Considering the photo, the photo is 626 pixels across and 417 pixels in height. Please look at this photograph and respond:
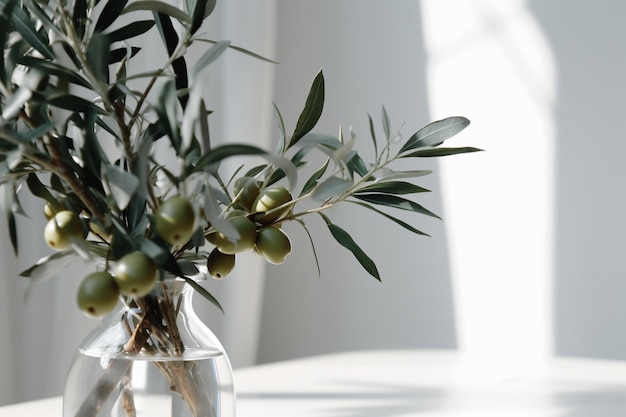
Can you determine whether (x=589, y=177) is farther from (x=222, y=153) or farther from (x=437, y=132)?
(x=222, y=153)

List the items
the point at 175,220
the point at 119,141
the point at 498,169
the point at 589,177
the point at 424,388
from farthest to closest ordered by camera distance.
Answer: the point at 498,169
the point at 589,177
the point at 424,388
the point at 119,141
the point at 175,220

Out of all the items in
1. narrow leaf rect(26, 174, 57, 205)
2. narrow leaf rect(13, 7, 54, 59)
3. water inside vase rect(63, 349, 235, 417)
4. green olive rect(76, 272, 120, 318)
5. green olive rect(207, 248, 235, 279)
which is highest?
narrow leaf rect(13, 7, 54, 59)

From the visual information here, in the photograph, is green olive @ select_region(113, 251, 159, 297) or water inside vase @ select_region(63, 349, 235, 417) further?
water inside vase @ select_region(63, 349, 235, 417)

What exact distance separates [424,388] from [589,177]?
42.3 inches

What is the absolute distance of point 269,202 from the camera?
0.59 metres

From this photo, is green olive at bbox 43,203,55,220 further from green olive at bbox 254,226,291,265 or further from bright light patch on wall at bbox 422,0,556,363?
bright light patch on wall at bbox 422,0,556,363

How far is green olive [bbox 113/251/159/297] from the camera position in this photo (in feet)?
1.47

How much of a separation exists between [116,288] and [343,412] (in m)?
0.72

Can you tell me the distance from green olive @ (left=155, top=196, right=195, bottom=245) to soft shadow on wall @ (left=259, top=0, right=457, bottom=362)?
205 cm

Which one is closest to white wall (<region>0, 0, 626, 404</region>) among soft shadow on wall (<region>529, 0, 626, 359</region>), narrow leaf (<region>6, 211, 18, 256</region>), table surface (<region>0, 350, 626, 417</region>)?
soft shadow on wall (<region>529, 0, 626, 359</region>)

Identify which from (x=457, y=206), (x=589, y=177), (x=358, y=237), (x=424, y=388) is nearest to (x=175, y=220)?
(x=424, y=388)

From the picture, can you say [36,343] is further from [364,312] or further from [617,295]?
[617,295]

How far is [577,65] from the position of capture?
2.22m

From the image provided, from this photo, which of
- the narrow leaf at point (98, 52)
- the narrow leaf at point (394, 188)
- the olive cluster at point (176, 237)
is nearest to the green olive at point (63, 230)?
the olive cluster at point (176, 237)
